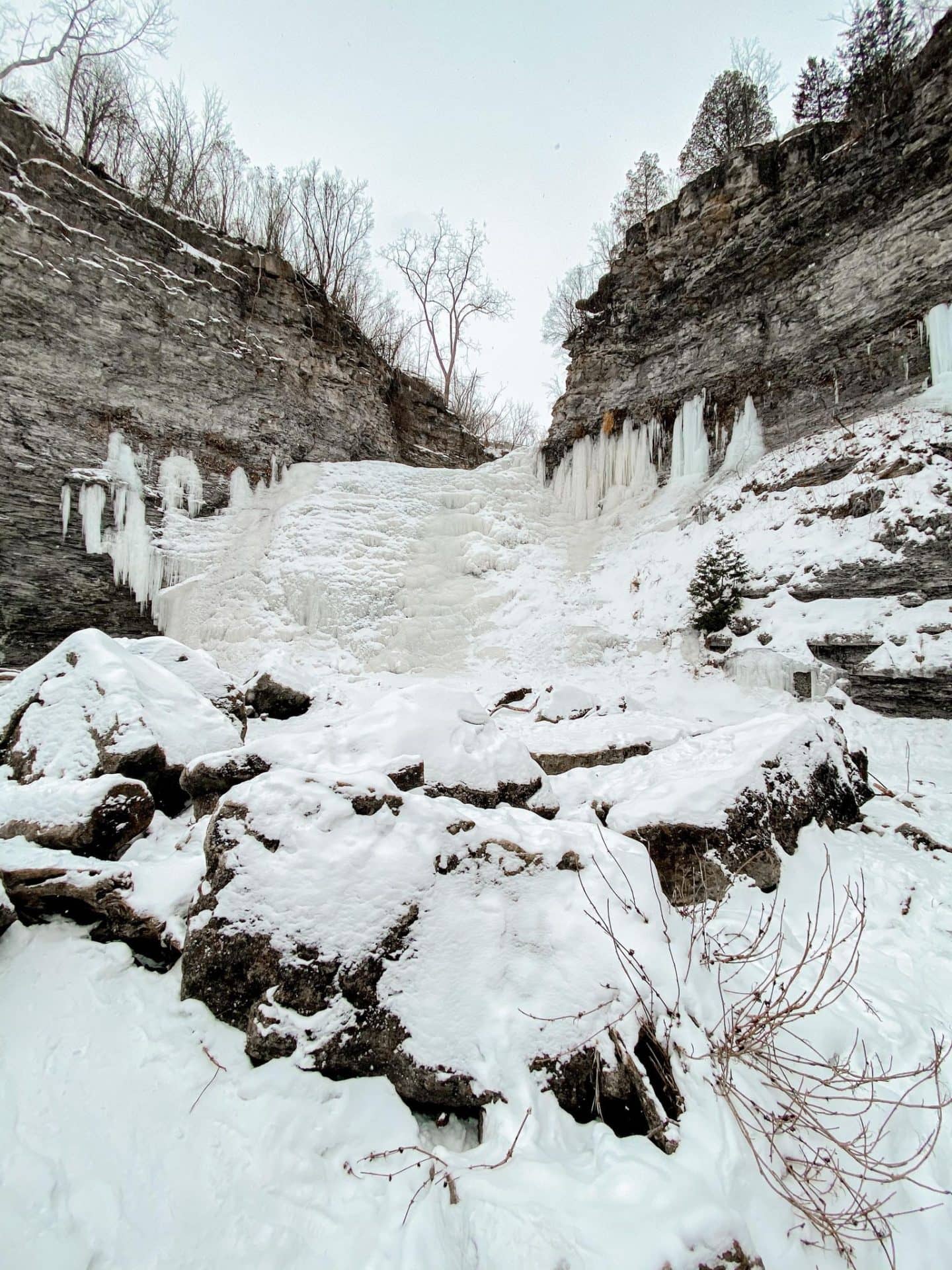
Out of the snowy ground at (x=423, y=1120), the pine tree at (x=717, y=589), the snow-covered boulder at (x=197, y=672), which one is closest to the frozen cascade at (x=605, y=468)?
the pine tree at (x=717, y=589)

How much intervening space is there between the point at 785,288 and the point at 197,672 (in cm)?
1470

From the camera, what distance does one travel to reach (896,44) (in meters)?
11.3

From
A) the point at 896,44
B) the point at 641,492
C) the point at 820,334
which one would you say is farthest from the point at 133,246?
the point at 896,44

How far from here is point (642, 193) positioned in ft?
64.0

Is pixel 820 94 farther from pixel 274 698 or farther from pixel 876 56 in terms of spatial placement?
pixel 274 698

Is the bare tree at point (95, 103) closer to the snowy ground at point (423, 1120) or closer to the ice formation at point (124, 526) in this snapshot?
the ice formation at point (124, 526)

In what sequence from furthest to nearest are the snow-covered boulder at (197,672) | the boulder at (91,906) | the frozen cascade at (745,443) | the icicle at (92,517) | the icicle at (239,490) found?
the icicle at (239,490) < the frozen cascade at (745,443) < the icicle at (92,517) < the snow-covered boulder at (197,672) < the boulder at (91,906)

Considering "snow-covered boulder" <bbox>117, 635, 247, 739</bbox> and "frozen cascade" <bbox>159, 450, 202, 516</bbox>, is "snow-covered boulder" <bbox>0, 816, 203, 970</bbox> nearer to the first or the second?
"snow-covered boulder" <bbox>117, 635, 247, 739</bbox>

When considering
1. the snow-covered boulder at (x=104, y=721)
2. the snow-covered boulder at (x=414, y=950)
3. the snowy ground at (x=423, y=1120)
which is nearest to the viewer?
the snowy ground at (x=423, y=1120)

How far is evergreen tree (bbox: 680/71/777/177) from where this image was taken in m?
15.5

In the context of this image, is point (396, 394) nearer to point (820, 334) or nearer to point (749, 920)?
point (820, 334)

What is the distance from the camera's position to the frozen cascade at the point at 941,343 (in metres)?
9.06

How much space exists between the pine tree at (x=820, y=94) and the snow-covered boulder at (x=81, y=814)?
1933 cm

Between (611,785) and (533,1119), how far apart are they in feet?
7.73
